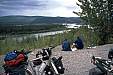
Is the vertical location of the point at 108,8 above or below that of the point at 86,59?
above

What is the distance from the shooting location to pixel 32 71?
777cm

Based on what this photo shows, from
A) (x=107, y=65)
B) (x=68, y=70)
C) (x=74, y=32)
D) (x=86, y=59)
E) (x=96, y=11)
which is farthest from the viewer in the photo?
(x=74, y=32)

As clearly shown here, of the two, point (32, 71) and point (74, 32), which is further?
point (74, 32)

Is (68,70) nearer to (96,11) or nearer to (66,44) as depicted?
(66,44)

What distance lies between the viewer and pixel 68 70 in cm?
1295

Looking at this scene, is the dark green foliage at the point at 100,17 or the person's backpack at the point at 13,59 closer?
the person's backpack at the point at 13,59

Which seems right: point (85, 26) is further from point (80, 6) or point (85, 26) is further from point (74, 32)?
point (74, 32)

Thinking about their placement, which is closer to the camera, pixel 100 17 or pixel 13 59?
pixel 13 59

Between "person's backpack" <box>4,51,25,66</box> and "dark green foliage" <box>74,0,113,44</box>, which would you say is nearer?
"person's backpack" <box>4,51,25,66</box>

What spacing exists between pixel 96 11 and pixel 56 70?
737 inches

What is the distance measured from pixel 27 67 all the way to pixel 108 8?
19474 millimetres

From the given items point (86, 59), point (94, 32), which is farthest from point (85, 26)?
point (86, 59)

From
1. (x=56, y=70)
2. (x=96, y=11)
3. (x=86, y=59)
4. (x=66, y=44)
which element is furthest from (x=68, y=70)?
(x=96, y=11)

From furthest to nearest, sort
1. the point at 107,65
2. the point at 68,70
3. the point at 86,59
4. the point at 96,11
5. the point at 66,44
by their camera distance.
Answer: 1. the point at 96,11
2. the point at 66,44
3. the point at 86,59
4. the point at 68,70
5. the point at 107,65
